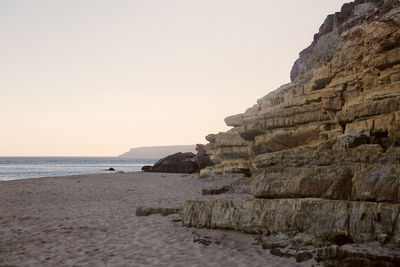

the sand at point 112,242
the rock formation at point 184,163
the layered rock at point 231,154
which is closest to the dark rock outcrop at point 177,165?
the rock formation at point 184,163

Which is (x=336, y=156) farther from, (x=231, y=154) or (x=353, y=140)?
(x=231, y=154)

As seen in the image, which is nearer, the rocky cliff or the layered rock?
the rocky cliff

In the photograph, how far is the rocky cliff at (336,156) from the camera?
735cm

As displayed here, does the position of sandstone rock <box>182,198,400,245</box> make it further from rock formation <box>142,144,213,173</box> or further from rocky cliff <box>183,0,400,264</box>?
rock formation <box>142,144,213,173</box>

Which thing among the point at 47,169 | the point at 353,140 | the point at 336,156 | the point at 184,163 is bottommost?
the point at 47,169

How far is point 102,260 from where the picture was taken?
306 inches

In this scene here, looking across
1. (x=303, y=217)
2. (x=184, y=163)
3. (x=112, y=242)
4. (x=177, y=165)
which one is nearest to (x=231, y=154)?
(x=184, y=163)

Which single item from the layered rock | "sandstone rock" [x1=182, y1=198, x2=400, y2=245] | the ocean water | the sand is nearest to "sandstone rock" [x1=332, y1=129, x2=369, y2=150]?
"sandstone rock" [x1=182, y1=198, x2=400, y2=245]

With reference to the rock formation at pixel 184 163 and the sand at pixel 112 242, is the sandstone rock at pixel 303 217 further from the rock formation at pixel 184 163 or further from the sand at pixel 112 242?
the rock formation at pixel 184 163

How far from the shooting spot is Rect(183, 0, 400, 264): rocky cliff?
735cm

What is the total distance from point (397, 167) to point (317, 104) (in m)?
13.9

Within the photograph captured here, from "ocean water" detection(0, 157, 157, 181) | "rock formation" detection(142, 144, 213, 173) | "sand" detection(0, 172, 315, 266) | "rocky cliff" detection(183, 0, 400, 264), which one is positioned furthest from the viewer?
"ocean water" detection(0, 157, 157, 181)

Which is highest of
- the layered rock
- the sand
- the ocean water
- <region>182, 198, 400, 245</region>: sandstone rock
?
the layered rock

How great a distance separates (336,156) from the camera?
10.4 meters
